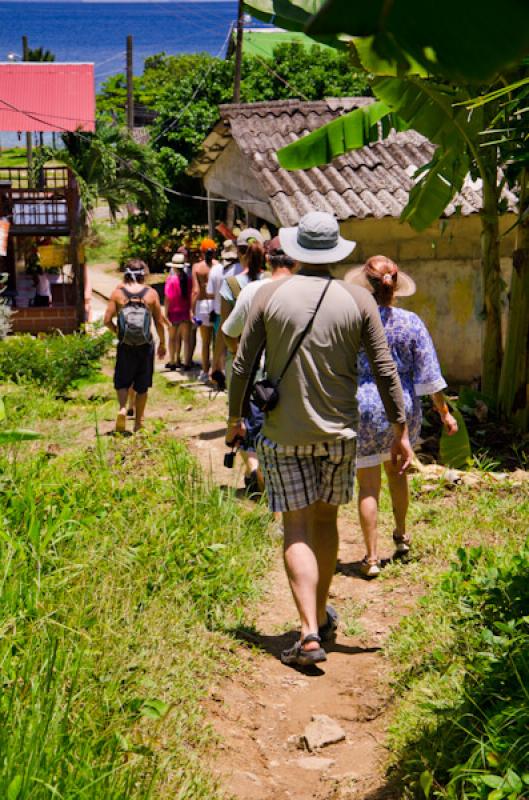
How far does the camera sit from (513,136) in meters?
8.09

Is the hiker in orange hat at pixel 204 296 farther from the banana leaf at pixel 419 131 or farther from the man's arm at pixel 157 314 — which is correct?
the banana leaf at pixel 419 131

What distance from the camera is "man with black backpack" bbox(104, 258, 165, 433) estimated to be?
968cm

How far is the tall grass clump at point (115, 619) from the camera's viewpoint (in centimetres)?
351

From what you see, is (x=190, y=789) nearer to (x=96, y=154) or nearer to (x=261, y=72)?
(x=96, y=154)

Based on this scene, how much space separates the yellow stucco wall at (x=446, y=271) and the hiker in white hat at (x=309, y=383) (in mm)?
7158

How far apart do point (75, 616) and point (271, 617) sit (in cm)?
161

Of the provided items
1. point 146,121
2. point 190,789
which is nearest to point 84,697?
point 190,789

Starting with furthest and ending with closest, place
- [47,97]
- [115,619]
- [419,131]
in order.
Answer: [47,97], [419,131], [115,619]

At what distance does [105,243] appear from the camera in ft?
113

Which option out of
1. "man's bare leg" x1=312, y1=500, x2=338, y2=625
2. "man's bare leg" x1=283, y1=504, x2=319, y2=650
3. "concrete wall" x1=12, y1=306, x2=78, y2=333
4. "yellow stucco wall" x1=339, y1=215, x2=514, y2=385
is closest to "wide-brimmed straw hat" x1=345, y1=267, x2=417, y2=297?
"man's bare leg" x1=312, y1=500, x2=338, y2=625

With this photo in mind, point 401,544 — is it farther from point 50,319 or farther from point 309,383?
point 50,319

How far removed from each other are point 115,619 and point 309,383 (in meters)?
1.33

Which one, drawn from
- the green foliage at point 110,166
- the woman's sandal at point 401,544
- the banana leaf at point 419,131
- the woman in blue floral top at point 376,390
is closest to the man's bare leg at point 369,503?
the woman in blue floral top at point 376,390

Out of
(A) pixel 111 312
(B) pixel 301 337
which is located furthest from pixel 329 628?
(A) pixel 111 312
